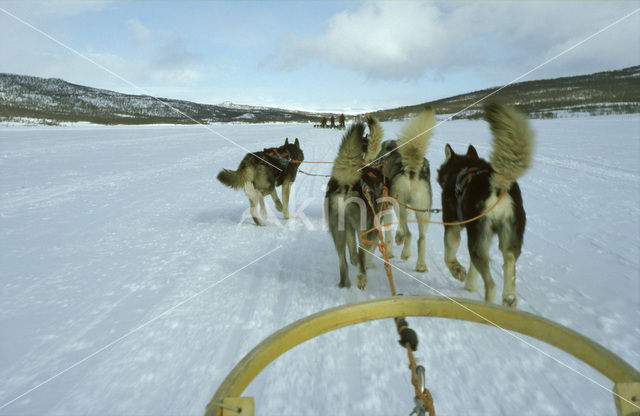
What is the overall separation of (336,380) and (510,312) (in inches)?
43.0

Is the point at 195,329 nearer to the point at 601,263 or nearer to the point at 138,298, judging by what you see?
the point at 138,298

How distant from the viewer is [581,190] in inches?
247

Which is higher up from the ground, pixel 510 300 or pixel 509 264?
pixel 509 264

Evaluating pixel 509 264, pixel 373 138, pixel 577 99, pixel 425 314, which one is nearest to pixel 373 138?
pixel 373 138

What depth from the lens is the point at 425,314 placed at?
176 cm

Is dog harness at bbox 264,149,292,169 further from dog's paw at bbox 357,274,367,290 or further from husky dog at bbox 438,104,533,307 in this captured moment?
husky dog at bbox 438,104,533,307

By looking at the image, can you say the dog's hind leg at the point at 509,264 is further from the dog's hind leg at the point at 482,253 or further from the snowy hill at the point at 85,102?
the snowy hill at the point at 85,102

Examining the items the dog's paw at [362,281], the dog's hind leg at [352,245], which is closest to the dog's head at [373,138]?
the dog's hind leg at [352,245]

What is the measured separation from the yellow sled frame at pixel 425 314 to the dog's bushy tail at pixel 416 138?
2.26m

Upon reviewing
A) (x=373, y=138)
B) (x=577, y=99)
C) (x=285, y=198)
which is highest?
(x=577, y=99)

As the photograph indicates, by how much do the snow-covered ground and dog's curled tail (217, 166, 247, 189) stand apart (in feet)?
2.20

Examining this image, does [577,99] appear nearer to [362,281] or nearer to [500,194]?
[500,194]

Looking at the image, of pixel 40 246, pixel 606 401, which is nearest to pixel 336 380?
pixel 606 401

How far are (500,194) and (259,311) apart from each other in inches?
85.1
